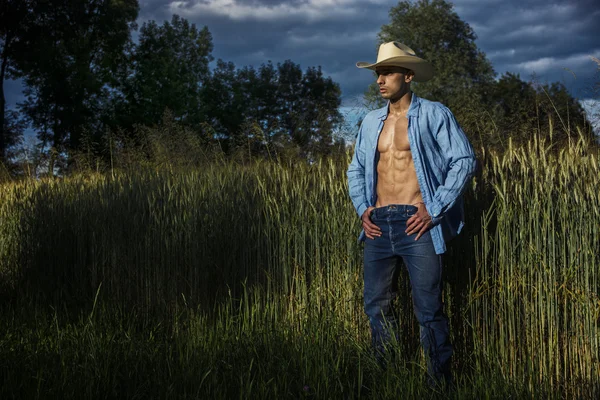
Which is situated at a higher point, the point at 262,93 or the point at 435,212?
the point at 262,93

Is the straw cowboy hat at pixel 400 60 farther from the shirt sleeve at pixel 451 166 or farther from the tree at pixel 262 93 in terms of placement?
the tree at pixel 262 93

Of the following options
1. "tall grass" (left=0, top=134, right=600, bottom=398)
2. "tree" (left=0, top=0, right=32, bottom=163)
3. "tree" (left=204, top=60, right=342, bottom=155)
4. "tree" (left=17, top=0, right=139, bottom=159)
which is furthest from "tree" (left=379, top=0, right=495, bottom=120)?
"tall grass" (left=0, top=134, right=600, bottom=398)

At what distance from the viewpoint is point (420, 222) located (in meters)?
3.58

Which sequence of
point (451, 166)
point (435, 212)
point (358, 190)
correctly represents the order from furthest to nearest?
point (358, 190) → point (451, 166) → point (435, 212)

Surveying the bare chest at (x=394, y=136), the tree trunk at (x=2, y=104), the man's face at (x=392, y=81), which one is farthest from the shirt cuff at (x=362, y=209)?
the tree trunk at (x=2, y=104)

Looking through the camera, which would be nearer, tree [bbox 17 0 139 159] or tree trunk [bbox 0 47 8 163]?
tree trunk [bbox 0 47 8 163]

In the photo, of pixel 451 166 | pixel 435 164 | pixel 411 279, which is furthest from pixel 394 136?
pixel 411 279

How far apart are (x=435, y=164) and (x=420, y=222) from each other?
1.34 ft

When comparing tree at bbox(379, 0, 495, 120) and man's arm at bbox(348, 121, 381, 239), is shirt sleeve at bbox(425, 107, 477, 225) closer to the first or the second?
man's arm at bbox(348, 121, 381, 239)

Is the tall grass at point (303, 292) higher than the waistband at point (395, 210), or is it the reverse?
the waistband at point (395, 210)

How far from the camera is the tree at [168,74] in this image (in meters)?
35.1

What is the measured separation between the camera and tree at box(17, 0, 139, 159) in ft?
88.4

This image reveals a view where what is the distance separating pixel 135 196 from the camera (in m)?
6.55

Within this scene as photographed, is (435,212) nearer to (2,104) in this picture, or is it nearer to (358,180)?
(358,180)
